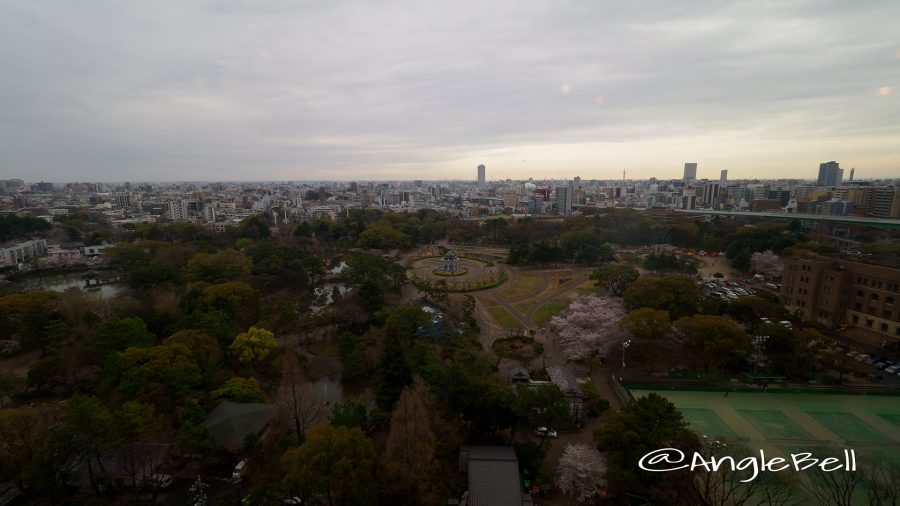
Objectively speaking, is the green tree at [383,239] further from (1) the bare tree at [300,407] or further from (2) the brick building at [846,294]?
(2) the brick building at [846,294]

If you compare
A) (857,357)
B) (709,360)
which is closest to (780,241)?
(857,357)

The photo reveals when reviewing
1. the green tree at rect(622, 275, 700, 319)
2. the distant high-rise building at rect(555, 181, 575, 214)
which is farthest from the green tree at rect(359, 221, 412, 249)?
the distant high-rise building at rect(555, 181, 575, 214)

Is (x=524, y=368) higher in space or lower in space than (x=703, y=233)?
lower

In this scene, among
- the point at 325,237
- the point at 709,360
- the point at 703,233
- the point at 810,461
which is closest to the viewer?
the point at 810,461

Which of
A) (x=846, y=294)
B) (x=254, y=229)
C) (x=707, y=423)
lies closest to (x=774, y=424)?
(x=707, y=423)

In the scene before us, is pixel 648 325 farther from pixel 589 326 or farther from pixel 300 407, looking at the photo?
pixel 300 407

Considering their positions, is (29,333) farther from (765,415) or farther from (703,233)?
(703,233)

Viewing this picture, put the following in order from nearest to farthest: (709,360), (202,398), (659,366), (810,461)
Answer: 1. (810,461)
2. (202,398)
3. (709,360)
4. (659,366)
